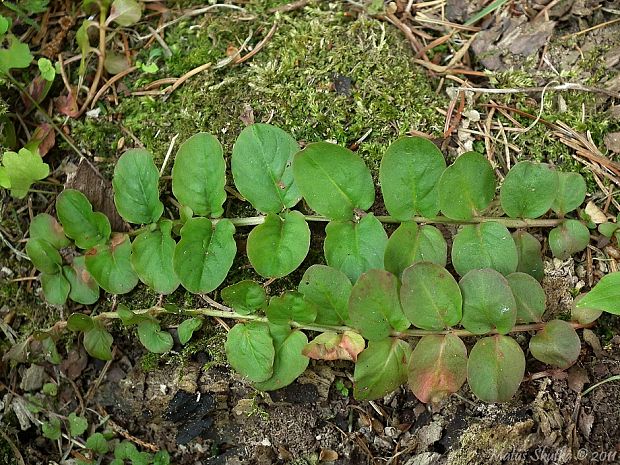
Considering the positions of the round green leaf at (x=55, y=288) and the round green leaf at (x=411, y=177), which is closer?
the round green leaf at (x=411, y=177)

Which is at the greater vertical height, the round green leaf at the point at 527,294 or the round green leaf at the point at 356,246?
the round green leaf at the point at 356,246

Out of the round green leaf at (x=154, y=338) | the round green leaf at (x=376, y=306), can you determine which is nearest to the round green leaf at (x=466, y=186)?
the round green leaf at (x=376, y=306)

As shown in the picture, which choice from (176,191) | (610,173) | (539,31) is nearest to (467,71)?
(539,31)

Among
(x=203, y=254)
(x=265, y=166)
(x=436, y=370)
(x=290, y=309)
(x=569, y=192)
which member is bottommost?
(x=436, y=370)

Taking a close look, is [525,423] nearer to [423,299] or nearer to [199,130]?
[423,299]

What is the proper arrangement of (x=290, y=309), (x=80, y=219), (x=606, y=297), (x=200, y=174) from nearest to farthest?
(x=606, y=297)
(x=290, y=309)
(x=200, y=174)
(x=80, y=219)

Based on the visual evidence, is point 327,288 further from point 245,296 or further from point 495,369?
point 495,369

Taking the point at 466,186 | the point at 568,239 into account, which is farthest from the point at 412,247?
the point at 568,239

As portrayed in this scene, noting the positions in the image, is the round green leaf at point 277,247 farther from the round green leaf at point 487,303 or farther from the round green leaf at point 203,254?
the round green leaf at point 487,303
